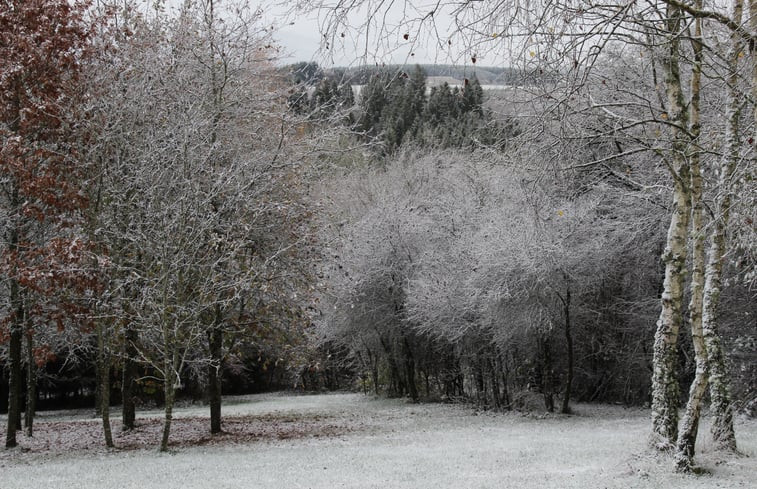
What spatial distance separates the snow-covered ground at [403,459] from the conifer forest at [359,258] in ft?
0.28

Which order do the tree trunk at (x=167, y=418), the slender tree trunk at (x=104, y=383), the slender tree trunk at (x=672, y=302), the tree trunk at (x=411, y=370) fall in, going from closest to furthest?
the slender tree trunk at (x=672, y=302)
the tree trunk at (x=167, y=418)
the slender tree trunk at (x=104, y=383)
the tree trunk at (x=411, y=370)

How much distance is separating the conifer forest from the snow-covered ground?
0.08 metres

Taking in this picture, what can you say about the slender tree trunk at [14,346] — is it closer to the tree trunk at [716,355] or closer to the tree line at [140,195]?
the tree line at [140,195]

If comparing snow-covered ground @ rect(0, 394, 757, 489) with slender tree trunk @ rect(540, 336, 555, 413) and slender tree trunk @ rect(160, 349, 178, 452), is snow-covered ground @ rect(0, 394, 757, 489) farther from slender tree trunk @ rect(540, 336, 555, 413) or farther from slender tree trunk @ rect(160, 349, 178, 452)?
slender tree trunk @ rect(540, 336, 555, 413)

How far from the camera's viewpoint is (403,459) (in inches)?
401

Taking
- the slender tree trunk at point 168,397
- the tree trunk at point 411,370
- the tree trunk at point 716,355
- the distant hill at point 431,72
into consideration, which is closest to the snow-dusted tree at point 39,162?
the slender tree trunk at point 168,397

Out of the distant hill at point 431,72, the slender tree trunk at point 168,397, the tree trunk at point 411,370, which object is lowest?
the tree trunk at point 411,370

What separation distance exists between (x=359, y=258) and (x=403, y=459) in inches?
451

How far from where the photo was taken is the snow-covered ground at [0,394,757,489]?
320 inches

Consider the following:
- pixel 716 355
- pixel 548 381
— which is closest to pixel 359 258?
pixel 548 381

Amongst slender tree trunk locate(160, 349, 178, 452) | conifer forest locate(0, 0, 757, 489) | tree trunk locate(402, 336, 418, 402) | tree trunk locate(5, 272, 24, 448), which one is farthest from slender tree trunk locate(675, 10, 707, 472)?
tree trunk locate(402, 336, 418, 402)

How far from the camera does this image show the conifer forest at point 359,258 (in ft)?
27.5

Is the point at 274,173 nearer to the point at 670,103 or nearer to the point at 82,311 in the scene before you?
the point at 82,311

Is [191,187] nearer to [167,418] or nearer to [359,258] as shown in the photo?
[167,418]
